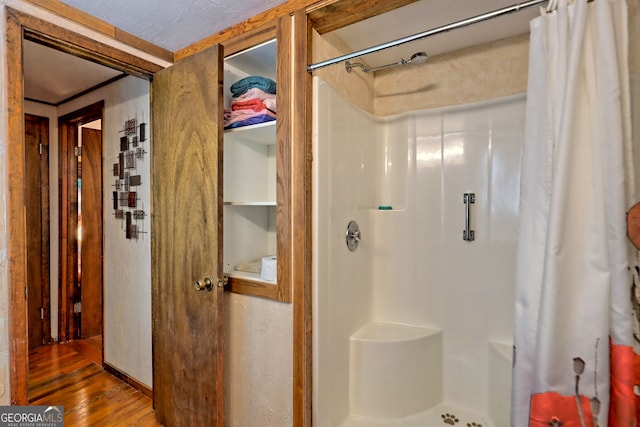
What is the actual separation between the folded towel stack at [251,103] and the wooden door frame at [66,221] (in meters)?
2.05

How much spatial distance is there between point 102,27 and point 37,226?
2157mm

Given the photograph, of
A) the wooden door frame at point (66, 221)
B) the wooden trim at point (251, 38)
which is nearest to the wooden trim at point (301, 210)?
the wooden trim at point (251, 38)

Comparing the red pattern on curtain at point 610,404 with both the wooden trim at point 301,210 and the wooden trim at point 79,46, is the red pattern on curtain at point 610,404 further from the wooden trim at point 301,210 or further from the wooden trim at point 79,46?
the wooden trim at point 79,46

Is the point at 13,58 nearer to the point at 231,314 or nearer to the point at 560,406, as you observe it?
the point at 231,314

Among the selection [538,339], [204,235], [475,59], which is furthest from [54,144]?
[538,339]

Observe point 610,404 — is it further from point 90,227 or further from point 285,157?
point 90,227

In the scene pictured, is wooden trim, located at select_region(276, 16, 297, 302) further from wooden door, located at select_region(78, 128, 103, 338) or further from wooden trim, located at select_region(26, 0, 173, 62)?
wooden door, located at select_region(78, 128, 103, 338)

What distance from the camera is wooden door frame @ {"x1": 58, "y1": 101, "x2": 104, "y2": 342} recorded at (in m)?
2.90

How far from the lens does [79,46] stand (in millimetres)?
1494

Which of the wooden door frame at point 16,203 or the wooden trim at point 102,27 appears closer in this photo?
the wooden door frame at point 16,203

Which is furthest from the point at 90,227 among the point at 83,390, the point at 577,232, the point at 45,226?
the point at 577,232

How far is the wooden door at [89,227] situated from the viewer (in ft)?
9.87

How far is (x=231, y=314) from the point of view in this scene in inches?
67.3

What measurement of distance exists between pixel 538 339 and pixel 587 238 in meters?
0.34
